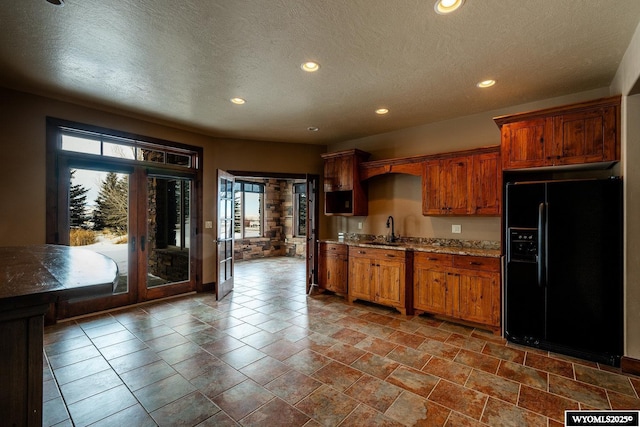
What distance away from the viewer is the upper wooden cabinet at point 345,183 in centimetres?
496

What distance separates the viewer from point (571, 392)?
2.29 metres

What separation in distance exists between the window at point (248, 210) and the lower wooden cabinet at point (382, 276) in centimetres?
521

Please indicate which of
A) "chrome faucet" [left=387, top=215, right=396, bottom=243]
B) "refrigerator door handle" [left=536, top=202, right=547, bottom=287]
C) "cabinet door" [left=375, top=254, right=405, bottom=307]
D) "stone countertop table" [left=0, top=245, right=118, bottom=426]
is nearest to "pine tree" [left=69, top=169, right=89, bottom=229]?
"stone countertop table" [left=0, top=245, right=118, bottom=426]

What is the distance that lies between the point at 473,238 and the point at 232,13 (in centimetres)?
381

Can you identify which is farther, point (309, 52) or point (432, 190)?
point (432, 190)

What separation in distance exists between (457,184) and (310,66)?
2454mm

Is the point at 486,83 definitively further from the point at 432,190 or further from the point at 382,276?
the point at 382,276

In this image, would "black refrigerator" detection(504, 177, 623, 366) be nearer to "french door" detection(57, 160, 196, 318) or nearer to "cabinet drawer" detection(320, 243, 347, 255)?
"cabinet drawer" detection(320, 243, 347, 255)

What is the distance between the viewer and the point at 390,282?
4145 millimetres

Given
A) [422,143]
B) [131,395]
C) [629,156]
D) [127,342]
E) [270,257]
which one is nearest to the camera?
[131,395]

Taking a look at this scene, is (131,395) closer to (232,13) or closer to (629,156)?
(232,13)

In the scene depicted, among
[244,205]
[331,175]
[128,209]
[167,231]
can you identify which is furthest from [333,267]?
[244,205]

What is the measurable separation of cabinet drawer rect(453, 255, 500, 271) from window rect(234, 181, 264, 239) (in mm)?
6689

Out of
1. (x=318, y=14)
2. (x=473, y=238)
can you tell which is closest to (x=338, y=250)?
(x=473, y=238)
